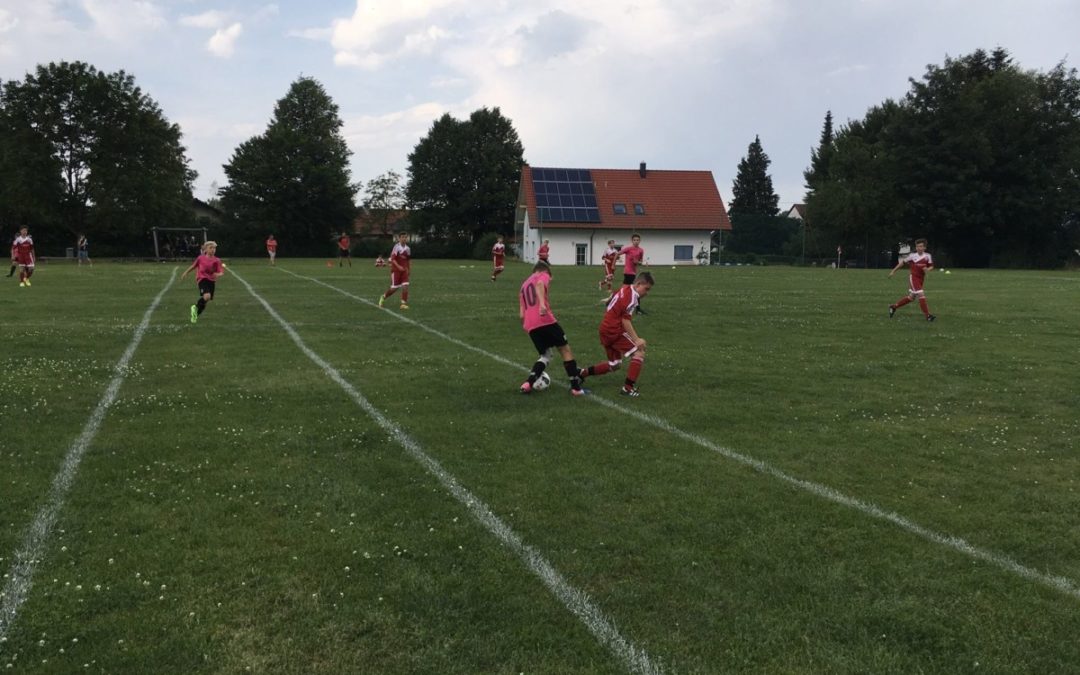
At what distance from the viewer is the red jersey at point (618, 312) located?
9555 mm

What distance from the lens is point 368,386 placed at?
9.60 m

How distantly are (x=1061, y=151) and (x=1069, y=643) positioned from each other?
6589 centimetres

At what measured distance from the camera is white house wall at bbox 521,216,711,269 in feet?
210

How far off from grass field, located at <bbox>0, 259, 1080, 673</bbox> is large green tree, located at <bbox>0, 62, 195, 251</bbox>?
50.3 m

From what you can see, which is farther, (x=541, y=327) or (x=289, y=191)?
(x=289, y=191)

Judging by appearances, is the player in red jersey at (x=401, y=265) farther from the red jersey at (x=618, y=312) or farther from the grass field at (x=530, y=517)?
the red jersey at (x=618, y=312)

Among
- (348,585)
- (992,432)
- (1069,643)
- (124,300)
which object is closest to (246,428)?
(348,585)

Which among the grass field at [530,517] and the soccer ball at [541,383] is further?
the soccer ball at [541,383]

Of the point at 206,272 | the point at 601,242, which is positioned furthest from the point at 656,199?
the point at 206,272

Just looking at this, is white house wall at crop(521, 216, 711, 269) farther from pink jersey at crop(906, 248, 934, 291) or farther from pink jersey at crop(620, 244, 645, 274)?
pink jersey at crop(906, 248, 934, 291)

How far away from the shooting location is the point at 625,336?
9789mm

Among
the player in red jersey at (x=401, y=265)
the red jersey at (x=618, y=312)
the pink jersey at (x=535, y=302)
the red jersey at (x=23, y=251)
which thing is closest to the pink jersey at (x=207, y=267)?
the player in red jersey at (x=401, y=265)

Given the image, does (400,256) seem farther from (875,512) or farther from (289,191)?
(289,191)

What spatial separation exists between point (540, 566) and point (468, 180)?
77.5m
